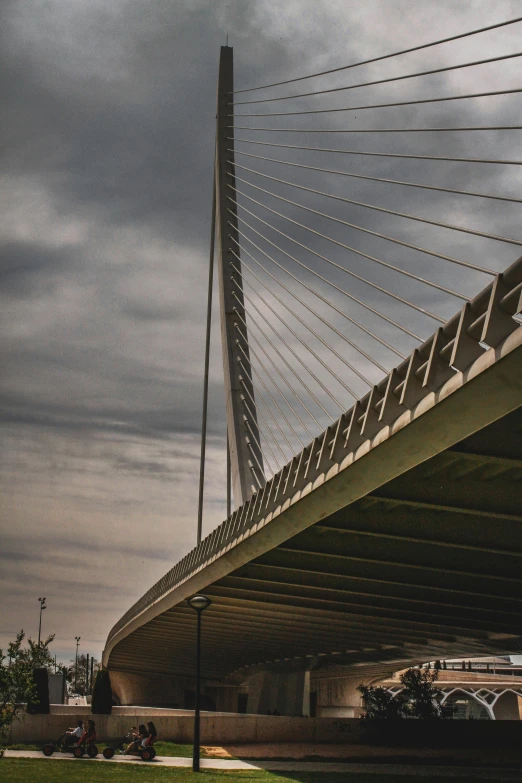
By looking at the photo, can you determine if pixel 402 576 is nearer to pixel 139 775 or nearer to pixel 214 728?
pixel 139 775

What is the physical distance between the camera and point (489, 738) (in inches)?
1316

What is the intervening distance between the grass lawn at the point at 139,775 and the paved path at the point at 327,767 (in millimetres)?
907

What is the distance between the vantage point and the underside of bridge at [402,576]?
14367 millimetres

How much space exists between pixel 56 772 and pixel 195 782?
3544mm

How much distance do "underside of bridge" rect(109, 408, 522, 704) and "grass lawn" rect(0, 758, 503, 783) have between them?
442 cm

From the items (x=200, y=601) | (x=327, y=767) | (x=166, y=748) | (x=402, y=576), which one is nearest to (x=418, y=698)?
(x=166, y=748)

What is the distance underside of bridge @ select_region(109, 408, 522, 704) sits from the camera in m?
14.4

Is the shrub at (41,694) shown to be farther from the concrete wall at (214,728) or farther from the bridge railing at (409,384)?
the bridge railing at (409,384)

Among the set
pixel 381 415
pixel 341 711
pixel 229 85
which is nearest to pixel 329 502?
pixel 381 415

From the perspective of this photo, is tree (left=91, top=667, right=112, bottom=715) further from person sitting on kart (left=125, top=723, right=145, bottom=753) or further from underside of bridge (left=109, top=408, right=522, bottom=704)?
person sitting on kart (left=125, top=723, right=145, bottom=753)

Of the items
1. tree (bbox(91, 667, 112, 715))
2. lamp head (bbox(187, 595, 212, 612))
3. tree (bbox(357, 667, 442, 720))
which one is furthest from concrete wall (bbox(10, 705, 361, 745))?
lamp head (bbox(187, 595, 212, 612))

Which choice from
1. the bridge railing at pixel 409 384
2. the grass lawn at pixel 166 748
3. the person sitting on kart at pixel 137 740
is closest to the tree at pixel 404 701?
the grass lawn at pixel 166 748

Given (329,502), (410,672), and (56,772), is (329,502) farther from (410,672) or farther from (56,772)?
(410,672)

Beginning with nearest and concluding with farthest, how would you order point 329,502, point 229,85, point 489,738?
point 329,502
point 489,738
point 229,85
